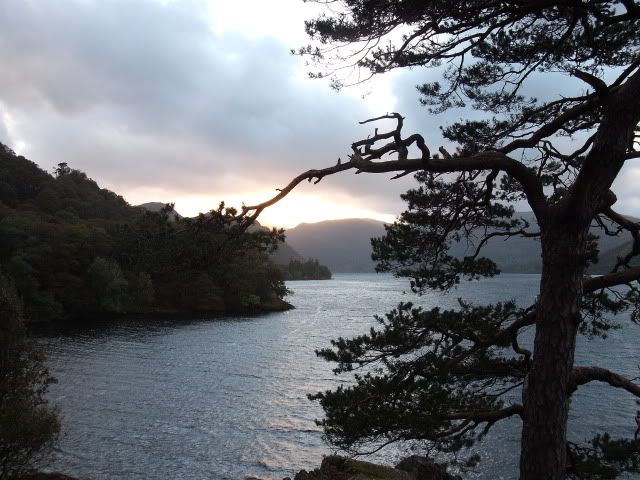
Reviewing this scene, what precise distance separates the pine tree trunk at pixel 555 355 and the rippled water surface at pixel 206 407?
511 inches

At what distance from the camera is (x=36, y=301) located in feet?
167

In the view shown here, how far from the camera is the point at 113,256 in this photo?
65188 millimetres

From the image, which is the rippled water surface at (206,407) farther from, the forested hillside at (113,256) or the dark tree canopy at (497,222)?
the dark tree canopy at (497,222)

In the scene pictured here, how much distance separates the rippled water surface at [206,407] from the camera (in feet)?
56.9

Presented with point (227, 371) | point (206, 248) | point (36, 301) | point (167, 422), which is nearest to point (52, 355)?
point (227, 371)

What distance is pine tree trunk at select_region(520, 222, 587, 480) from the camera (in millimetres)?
5469

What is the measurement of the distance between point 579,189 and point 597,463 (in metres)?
4.86

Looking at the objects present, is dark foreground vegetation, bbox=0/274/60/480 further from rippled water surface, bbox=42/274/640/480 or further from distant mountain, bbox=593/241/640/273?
distant mountain, bbox=593/241/640/273

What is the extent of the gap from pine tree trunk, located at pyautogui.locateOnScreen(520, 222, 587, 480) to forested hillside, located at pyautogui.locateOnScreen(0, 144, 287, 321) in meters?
3.45

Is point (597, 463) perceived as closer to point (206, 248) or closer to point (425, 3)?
point (206, 248)

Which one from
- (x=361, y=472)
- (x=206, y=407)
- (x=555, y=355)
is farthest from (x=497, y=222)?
(x=206, y=407)

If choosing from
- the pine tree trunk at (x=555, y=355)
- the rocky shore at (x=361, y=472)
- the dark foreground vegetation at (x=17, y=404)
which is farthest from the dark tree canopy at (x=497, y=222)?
the dark foreground vegetation at (x=17, y=404)

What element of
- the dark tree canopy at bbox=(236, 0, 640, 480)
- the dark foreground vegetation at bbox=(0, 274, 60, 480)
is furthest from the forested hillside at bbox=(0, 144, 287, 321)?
the dark foreground vegetation at bbox=(0, 274, 60, 480)

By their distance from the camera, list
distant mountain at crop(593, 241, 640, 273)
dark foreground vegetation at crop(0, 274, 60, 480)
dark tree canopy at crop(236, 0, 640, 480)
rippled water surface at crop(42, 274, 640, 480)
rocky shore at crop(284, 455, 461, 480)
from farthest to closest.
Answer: rippled water surface at crop(42, 274, 640, 480)
dark foreground vegetation at crop(0, 274, 60, 480)
rocky shore at crop(284, 455, 461, 480)
distant mountain at crop(593, 241, 640, 273)
dark tree canopy at crop(236, 0, 640, 480)
